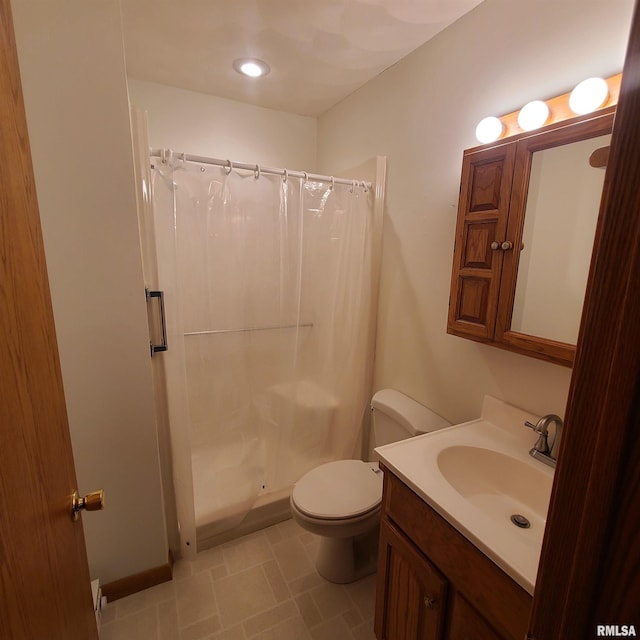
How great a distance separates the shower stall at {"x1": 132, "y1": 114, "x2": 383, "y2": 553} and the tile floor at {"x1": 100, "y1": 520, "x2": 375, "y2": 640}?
159 millimetres

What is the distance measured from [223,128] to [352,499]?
2.31 m

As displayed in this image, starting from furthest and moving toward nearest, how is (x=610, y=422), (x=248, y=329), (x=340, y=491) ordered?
(x=248, y=329) < (x=340, y=491) < (x=610, y=422)

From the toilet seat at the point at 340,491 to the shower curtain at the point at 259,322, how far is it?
36 cm

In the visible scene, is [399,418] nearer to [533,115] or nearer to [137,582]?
[533,115]

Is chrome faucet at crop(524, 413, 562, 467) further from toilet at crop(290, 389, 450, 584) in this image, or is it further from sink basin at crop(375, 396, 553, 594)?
toilet at crop(290, 389, 450, 584)

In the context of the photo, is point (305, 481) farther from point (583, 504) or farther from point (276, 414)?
point (583, 504)

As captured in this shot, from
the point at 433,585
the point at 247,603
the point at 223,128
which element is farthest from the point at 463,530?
the point at 223,128

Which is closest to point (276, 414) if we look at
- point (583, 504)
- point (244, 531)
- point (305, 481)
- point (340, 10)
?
point (305, 481)

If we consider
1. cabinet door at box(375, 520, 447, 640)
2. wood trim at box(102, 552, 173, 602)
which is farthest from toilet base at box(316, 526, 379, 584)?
wood trim at box(102, 552, 173, 602)

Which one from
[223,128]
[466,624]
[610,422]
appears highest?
[223,128]

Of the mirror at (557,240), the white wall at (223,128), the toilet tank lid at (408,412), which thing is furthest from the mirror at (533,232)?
the white wall at (223,128)

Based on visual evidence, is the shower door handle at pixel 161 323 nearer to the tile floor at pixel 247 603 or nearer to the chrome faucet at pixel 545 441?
the tile floor at pixel 247 603

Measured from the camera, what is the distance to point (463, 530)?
2.82 ft

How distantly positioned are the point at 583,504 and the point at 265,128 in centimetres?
258
